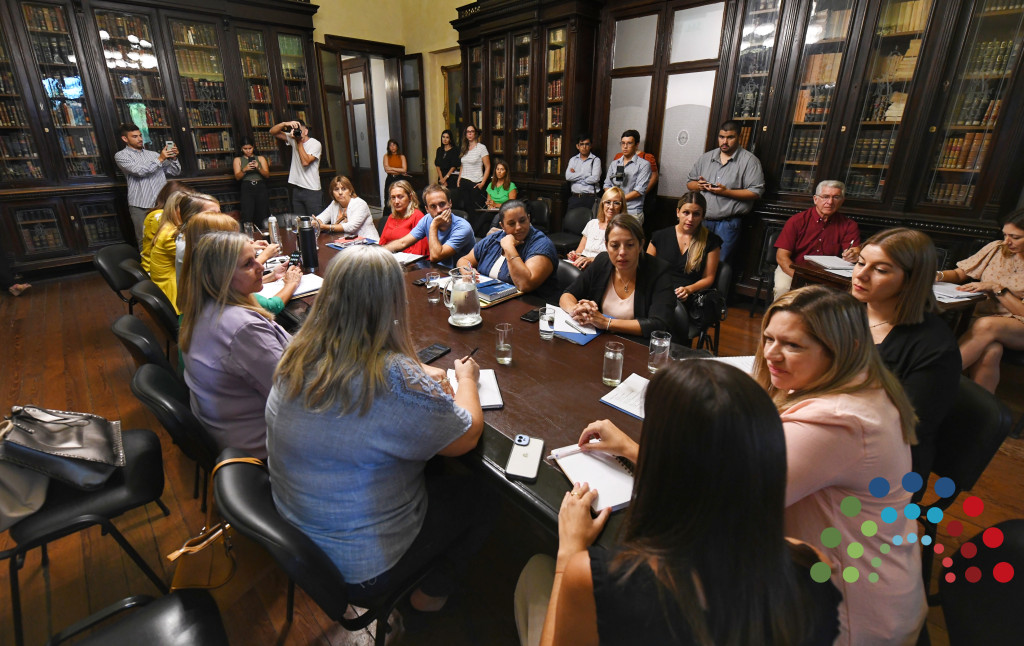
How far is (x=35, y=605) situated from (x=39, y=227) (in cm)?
512

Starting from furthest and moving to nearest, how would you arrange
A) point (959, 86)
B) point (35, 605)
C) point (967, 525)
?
point (959, 86)
point (967, 525)
point (35, 605)

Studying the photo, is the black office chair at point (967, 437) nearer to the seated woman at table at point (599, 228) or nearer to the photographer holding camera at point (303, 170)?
the seated woman at table at point (599, 228)

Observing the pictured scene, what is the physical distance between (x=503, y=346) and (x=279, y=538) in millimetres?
979

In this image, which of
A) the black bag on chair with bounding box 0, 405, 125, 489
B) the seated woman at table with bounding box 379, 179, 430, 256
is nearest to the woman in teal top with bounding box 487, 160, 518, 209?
the seated woman at table with bounding box 379, 179, 430, 256

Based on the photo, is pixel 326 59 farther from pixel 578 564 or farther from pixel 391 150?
pixel 578 564

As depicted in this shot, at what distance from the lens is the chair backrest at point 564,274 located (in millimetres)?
2713

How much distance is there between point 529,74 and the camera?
5.81 meters

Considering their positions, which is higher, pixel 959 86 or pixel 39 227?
pixel 959 86

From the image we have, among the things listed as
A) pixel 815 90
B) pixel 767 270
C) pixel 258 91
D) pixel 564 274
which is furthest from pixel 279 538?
pixel 258 91

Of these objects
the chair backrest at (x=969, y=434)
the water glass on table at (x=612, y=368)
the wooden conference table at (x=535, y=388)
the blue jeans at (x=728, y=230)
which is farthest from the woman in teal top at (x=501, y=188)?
the chair backrest at (x=969, y=434)

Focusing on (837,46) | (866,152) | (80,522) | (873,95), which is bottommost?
(80,522)

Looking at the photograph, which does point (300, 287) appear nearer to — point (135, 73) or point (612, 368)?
point (612, 368)

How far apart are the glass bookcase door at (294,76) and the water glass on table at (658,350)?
650 centimetres

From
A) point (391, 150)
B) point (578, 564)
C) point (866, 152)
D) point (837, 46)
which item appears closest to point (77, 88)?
point (391, 150)
